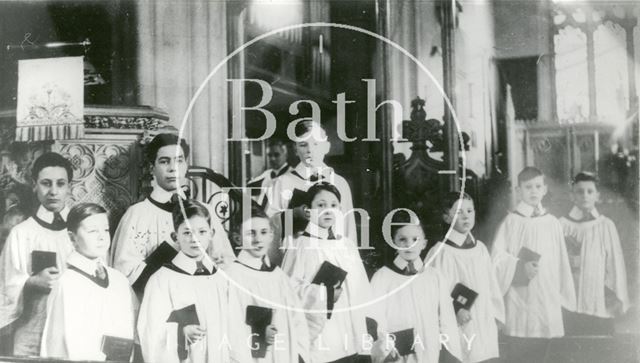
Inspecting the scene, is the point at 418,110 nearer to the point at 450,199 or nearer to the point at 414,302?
the point at 450,199

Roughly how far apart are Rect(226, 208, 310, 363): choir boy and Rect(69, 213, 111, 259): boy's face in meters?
0.57

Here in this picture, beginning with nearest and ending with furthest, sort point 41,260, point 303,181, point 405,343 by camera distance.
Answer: point 405,343
point 303,181
point 41,260

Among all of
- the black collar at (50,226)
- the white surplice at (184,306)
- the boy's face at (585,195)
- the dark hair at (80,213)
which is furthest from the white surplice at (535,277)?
the black collar at (50,226)

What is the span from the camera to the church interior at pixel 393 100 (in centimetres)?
252

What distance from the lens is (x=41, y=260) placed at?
8.87 ft

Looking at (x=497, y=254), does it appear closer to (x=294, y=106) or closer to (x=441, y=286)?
(x=441, y=286)

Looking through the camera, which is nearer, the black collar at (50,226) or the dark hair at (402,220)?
the dark hair at (402,220)

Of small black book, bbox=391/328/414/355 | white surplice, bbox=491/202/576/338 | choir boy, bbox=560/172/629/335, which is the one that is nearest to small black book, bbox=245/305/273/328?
small black book, bbox=391/328/414/355

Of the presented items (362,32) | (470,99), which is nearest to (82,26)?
(362,32)

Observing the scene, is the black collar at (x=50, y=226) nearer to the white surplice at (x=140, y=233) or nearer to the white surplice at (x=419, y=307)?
the white surplice at (x=140, y=233)

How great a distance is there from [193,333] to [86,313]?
46cm

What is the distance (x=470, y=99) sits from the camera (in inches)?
101

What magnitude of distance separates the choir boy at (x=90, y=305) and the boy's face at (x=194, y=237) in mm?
287

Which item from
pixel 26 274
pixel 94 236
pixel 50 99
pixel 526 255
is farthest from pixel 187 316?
pixel 526 255
